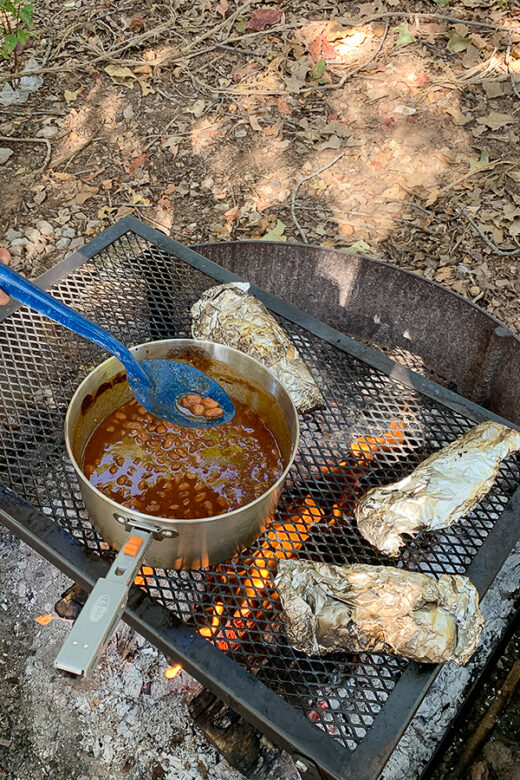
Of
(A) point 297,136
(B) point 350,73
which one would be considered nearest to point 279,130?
(A) point 297,136

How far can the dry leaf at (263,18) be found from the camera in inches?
187

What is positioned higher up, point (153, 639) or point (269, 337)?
point (269, 337)

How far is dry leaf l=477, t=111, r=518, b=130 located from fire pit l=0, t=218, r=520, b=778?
218 centimetres

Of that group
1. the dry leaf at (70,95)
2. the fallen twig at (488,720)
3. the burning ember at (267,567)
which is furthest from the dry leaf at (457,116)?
the fallen twig at (488,720)

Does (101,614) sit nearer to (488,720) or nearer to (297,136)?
(488,720)

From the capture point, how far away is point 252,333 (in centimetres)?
209

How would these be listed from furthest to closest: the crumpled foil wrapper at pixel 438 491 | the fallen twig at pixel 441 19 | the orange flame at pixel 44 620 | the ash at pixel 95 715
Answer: the fallen twig at pixel 441 19 < the orange flame at pixel 44 620 < the ash at pixel 95 715 < the crumpled foil wrapper at pixel 438 491

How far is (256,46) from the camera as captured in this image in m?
4.64

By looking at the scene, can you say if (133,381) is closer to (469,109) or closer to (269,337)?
(269,337)

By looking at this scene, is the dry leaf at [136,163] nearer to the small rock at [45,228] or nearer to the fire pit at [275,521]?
the small rock at [45,228]

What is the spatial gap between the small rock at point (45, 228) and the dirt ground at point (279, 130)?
0.01m

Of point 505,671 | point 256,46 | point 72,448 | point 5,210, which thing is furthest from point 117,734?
point 256,46

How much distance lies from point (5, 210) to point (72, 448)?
2.71 m

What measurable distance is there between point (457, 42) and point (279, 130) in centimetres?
149
